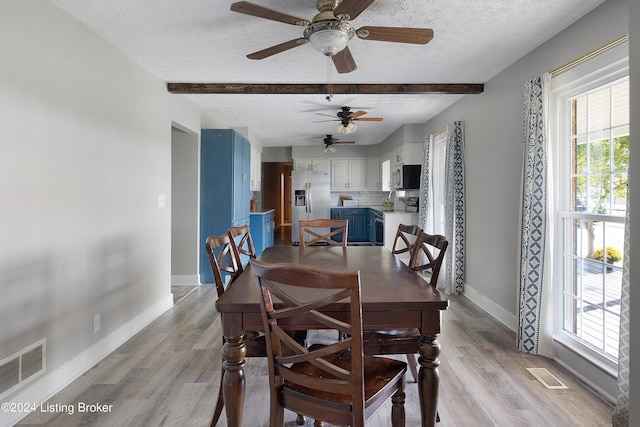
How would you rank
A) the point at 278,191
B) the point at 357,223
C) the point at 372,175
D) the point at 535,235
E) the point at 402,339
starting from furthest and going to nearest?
the point at 278,191 < the point at 372,175 < the point at 357,223 < the point at 535,235 < the point at 402,339

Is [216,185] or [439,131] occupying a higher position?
[439,131]

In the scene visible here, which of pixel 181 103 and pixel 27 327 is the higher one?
pixel 181 103

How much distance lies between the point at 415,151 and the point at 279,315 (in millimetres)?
5328

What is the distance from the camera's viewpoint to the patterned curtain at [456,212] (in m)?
4.25

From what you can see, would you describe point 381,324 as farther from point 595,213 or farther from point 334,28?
point 595,213

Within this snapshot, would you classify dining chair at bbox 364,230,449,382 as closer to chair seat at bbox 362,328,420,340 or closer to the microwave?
chair seat at bbox 362,328,420,340

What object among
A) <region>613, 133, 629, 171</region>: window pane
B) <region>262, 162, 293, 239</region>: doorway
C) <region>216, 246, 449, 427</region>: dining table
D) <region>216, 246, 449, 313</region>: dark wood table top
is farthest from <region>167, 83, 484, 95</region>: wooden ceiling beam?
<region>262, 162, 293, 239</region>: doorway

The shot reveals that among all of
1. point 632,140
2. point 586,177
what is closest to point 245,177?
point 586,177

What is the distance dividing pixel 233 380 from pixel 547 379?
208cm

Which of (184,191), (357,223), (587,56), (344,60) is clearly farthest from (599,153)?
(357,223)

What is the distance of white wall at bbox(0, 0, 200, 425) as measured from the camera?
191cm

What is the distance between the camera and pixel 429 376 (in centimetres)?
147

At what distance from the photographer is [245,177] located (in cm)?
544

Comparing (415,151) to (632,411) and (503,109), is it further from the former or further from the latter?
(632,411)
